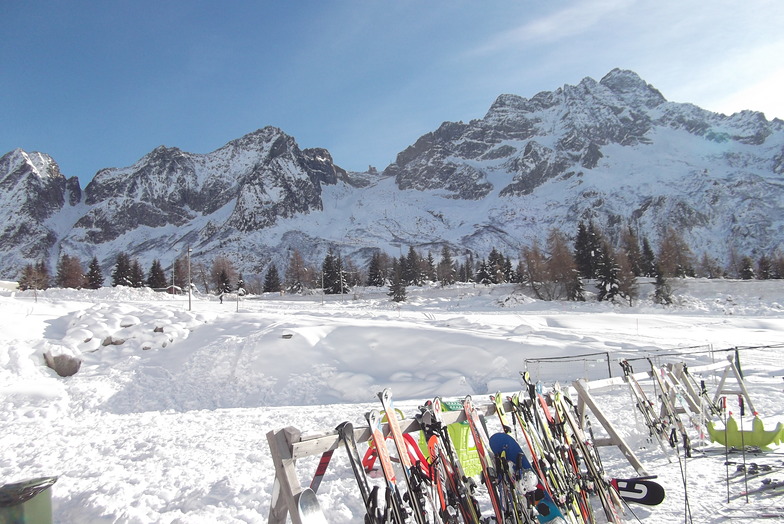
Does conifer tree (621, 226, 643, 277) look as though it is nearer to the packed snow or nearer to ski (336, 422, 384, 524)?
the packed snow

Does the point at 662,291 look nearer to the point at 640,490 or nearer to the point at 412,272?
the point at 412,272

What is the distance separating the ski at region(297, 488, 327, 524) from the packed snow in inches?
69.3

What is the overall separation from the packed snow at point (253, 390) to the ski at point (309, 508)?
5.78ft

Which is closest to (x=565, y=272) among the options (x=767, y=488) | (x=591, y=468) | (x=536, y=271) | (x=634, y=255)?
(x=536, y=271)

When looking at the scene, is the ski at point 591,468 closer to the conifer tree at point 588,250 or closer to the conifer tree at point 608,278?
the conifer tree at point 608,278

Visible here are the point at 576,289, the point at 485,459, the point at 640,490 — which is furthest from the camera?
the point at 576,289

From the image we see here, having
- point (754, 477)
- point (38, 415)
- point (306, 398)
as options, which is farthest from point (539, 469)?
point (38, 415)

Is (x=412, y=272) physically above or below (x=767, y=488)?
above

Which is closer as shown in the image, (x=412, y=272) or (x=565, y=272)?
(x=565, y=272)

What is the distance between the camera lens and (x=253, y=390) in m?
13.9

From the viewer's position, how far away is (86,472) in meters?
6.15

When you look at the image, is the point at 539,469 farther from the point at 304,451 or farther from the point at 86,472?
the point at 86,472

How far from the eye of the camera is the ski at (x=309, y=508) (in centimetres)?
305

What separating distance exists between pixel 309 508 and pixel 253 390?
11.8 meters
